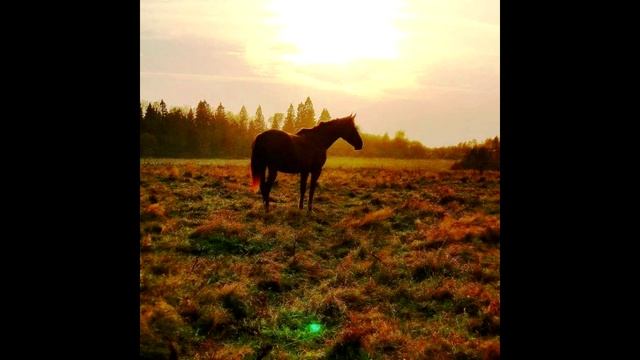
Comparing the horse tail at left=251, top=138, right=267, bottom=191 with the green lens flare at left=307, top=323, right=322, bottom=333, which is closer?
the green lens flare at left=307, top=323, right=322, bottom=333

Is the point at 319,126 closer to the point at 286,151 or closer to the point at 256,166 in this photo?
the point at 286,151

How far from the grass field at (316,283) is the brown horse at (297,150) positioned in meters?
0.82

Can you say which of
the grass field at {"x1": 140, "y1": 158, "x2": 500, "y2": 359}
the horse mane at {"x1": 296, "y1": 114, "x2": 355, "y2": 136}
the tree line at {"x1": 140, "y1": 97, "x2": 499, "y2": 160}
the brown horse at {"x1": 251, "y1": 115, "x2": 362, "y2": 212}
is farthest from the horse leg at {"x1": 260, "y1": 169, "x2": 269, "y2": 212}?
the tree line at {"x1": 140, "y1": 97, "x2": 499, "y2": 160}

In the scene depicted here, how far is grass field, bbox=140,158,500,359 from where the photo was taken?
471 cm

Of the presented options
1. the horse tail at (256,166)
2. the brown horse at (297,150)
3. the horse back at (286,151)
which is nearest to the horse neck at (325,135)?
the brown horse at (297,150)

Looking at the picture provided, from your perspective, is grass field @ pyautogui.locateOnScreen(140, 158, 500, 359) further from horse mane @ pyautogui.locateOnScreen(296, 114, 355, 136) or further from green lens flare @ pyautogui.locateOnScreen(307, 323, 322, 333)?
horse mane @ pyautogui.locateOnScreen(296, 114, 355, 136)

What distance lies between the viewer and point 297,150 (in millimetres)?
12570

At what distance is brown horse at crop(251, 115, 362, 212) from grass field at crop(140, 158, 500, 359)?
0.82 metres

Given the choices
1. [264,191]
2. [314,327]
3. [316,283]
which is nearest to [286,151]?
[264,191]
